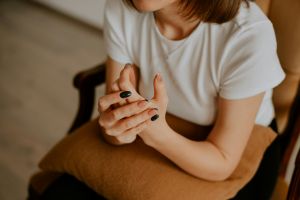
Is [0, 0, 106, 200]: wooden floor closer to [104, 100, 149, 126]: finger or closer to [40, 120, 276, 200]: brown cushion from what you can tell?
[40, 120, 276, 200]: brown cushion

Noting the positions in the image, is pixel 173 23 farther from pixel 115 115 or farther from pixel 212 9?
pixel 115 115

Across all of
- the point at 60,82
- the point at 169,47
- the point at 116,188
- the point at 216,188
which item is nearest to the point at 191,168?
the point at 216,188

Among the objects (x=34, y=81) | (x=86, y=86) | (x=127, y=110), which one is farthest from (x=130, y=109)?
(x=34, y=81)

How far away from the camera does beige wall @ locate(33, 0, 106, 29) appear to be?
2.43 metres

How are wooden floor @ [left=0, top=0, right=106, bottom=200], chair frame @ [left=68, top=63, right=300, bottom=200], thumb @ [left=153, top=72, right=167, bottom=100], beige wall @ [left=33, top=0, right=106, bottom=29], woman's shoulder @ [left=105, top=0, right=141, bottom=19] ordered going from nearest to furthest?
thumb @ [left=153, top=72, right=167, bottom=100] → woman's shoulder @ [left=105, top=0, right=141, bottom=19] → chair frame @ [left=68, top=63, right=300, bottom=200] → wooden floor @ [left=0, top=0, right=106, bottom=200] → beige wall @ [left=33, top=0, right=106, bottom=29]

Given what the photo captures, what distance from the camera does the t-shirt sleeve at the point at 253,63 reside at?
0.58 metres

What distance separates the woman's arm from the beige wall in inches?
80.1

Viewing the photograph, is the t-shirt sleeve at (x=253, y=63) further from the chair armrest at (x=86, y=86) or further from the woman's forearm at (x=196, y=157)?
the chair armrest at (x=86, y=86)

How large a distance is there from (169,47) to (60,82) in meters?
1.55

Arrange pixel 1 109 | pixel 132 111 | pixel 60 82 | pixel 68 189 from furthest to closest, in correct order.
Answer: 1. pixel 60 82
2. pixel 1 109
3. pixel 68 189
4. pixel 132 111

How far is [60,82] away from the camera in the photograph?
2.03 meters

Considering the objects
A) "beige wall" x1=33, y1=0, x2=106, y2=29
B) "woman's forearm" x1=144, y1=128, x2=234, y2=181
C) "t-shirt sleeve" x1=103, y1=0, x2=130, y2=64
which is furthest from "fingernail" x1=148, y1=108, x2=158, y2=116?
"beige wall" x1=33, y1=0, x2=106, y2=29

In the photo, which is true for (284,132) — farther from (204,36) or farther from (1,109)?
(1,109)

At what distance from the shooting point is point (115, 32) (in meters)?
0.77
